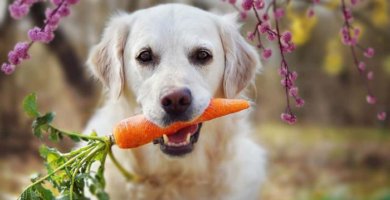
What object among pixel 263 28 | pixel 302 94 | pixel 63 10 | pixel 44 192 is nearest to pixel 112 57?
pixel 63 10

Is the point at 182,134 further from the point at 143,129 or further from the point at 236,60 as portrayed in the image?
the point at 236,60

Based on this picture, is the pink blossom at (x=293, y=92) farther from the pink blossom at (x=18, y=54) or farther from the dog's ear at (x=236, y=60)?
the pink blossom at (x=18, y=54)

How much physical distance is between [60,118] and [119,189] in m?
2.38

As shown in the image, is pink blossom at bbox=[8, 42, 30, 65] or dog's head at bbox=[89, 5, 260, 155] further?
dog's head at bbox=[89, 5, 260, 155]

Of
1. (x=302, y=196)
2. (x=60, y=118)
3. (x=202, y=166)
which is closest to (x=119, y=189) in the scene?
(x=202, y=166)

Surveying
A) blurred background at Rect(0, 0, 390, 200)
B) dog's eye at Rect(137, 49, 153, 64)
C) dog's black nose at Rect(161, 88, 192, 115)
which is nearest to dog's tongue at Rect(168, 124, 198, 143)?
dog's black nose at Rect(161, 88, 192, 115)

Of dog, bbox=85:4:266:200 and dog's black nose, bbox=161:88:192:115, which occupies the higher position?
dog, bbox=85:4:266:200

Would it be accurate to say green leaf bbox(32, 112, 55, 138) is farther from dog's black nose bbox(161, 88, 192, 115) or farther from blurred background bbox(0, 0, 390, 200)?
blurred background bbox(0, 0, 390, 200)

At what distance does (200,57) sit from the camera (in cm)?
239

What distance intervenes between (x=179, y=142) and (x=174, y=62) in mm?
327

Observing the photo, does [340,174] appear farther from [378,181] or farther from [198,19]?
[198,19]

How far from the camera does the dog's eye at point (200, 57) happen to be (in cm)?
238

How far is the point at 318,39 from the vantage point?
6.00 m

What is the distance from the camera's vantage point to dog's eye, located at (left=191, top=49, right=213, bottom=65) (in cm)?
238
